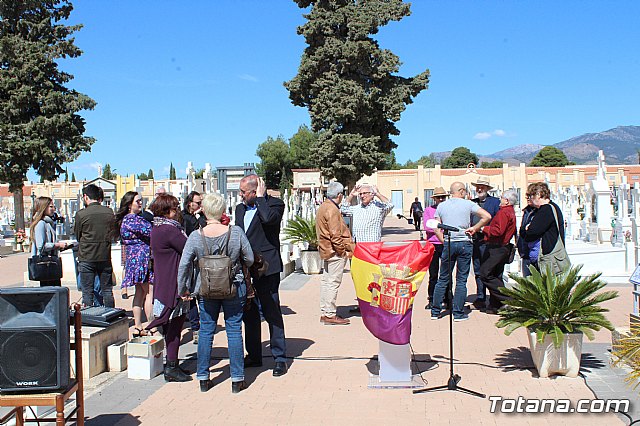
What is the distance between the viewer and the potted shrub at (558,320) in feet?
19.8

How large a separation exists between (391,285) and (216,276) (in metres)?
1.60

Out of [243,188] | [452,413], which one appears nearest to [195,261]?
[243,188]

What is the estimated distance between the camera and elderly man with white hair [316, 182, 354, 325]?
8547mm

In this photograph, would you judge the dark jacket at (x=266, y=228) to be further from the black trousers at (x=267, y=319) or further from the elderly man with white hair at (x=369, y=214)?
the elderly man with white hair at (x=369, y=214)

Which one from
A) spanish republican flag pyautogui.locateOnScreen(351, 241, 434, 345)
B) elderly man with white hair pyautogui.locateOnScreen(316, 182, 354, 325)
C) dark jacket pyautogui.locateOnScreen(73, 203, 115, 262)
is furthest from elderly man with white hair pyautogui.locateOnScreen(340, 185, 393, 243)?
dark jacket pyautogui.locateOnScreen(73, 203, 115, 262)

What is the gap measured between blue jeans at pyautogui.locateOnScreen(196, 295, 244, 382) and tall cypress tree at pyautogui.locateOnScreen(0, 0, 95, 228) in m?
26.6

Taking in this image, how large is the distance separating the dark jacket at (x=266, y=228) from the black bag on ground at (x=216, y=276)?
0.81 meters

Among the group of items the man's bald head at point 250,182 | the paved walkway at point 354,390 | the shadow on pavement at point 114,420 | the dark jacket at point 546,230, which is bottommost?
the paved walkway at point 354,390

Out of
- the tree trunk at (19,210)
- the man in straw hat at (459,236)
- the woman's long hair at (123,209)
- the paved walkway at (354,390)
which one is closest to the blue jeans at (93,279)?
the woman's long hair at (123,209)

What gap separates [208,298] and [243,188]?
1.28 meters

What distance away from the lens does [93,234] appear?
816 centimetres

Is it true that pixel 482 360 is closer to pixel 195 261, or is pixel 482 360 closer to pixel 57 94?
pixel 195 261

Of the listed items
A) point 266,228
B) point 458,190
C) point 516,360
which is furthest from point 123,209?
point 516,360

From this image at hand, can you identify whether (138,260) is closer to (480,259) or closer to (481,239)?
(481,239)
